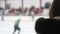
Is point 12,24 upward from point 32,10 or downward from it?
downward

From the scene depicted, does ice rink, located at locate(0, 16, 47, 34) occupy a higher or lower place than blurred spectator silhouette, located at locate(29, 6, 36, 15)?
lower

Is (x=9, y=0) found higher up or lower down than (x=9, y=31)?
higher up

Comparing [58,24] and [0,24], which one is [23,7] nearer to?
[0,24]

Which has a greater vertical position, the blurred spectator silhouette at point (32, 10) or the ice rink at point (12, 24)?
the blurred spectator silhouette at point (32, 10)

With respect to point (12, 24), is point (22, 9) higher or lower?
higher

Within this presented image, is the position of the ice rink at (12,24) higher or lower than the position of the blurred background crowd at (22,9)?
lower

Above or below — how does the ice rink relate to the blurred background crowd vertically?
below

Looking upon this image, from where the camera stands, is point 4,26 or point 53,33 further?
point 4,26

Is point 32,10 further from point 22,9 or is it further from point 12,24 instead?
point 12,24

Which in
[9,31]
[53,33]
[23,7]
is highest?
[23,7]

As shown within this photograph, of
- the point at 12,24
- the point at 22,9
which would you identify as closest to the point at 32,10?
the point at 22,9

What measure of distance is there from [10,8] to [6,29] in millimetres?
261

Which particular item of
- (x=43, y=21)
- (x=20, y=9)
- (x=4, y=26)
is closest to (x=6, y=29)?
(x=4, y=26)

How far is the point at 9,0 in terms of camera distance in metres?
1.44
